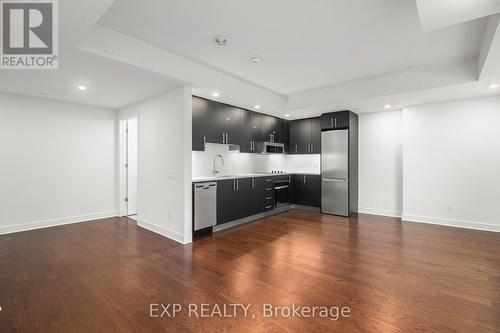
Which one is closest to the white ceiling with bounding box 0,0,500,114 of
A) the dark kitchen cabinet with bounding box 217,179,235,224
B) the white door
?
the white door

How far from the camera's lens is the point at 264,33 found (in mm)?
2721

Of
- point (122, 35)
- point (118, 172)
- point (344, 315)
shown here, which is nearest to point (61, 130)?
point (118, 172)

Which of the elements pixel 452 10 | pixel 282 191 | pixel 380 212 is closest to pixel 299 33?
pixel 452 10

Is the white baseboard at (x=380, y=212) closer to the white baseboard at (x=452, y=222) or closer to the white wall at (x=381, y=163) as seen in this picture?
the white wall at (x=381, y=163)

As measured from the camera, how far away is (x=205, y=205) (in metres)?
3.92

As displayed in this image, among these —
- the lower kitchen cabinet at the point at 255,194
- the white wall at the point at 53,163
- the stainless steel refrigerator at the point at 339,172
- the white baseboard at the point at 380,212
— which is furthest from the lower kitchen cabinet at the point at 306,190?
the white wall at the point at 53,163

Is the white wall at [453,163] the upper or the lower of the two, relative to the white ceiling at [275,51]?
lower

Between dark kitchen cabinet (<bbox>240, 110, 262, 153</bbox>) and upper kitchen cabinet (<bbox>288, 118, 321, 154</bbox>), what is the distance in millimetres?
1299

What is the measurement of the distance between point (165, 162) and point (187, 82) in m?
1.43

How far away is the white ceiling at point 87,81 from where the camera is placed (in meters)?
2.82

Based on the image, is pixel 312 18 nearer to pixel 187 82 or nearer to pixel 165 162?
pixel 187 82

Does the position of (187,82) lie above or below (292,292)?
above

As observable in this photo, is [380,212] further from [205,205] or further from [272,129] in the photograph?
[205,205]

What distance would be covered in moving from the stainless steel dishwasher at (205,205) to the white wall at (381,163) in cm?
391
